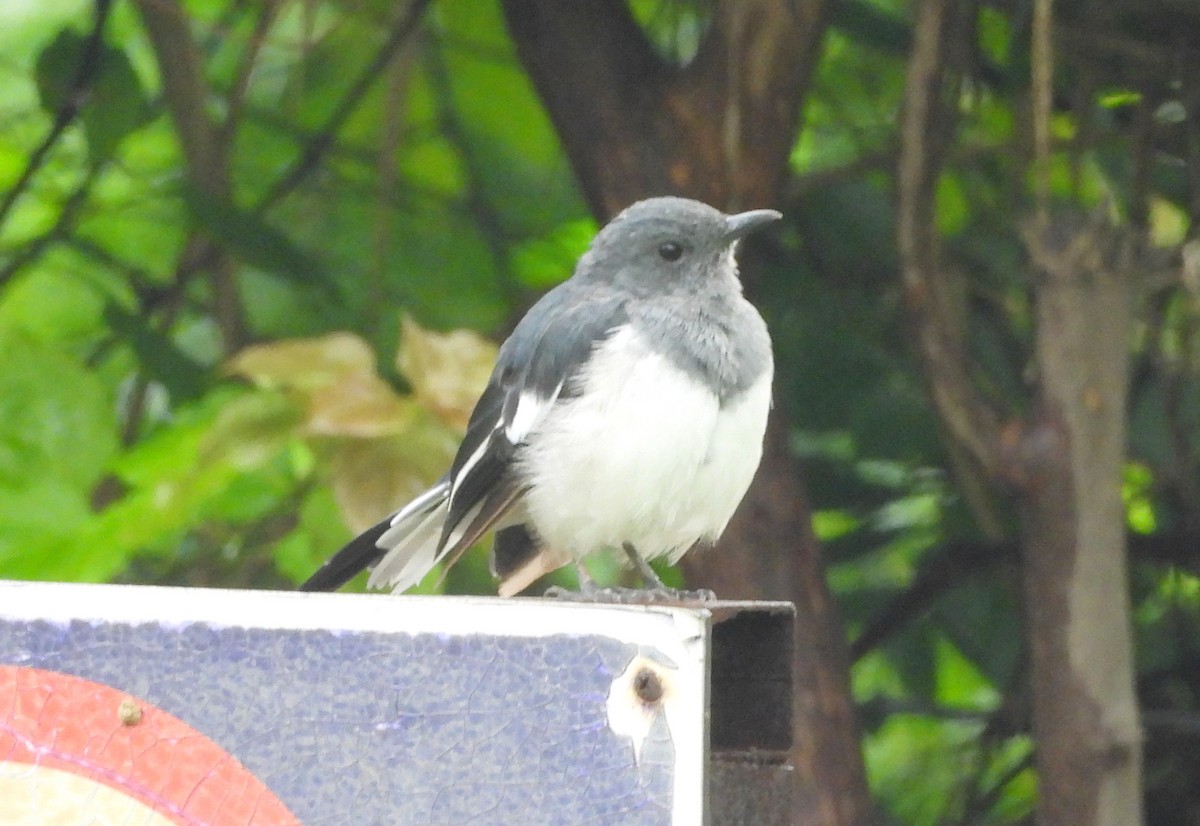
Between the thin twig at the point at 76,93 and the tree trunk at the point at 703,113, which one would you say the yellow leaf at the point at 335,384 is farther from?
the thin twig at the point at 76,93

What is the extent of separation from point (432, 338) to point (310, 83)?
3.47ft

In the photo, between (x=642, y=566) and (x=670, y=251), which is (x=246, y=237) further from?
(x=642, y=566)

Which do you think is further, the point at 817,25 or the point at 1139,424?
the point at 1139,424

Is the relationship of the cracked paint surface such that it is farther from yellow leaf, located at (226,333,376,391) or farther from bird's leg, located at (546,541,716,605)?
yellow leaf, located at (226,333,376,391)

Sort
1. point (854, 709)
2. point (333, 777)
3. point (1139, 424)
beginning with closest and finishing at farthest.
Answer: point (333, 777) → point (854, 709) → point (1139, 424)

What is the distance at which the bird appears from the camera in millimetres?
1777

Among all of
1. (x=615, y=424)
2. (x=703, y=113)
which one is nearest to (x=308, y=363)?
(x=615, y=424)

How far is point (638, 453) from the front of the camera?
1755 millimetres

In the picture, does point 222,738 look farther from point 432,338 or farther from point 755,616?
point 432,338

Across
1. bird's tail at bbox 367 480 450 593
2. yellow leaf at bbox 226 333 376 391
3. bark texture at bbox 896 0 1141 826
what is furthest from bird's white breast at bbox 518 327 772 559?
bark texture at bbox 896 0 1141 826

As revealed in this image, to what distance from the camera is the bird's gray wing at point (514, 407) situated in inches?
73.3

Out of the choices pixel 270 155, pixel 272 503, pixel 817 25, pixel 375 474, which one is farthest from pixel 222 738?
pixel 270 155

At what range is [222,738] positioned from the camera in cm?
112

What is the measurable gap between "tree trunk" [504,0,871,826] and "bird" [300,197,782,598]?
19cm
